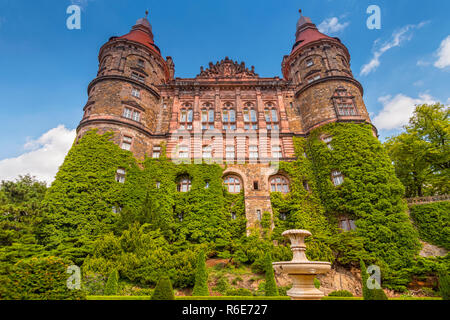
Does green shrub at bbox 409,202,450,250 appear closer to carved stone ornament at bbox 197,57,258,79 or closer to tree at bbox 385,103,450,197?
tree at bbox 385,103,450,197

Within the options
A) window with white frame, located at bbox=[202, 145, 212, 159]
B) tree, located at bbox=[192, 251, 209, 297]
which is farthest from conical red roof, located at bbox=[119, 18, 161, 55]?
tree, located at bbox=[192, 251, 209, 297]

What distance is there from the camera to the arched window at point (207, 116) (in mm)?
26562

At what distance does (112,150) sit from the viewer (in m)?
21.0

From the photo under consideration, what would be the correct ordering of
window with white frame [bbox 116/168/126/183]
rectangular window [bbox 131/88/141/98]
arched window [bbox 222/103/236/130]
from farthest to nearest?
1. arched window [bbox 222/103/236/130]
2. rectangular window [bbox 131/88/141/98]
3. window with white frame [bbox 116/168/126/183]

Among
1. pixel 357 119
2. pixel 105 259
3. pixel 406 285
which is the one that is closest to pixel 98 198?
pixel 105 259

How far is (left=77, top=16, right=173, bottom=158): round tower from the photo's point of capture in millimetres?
22703

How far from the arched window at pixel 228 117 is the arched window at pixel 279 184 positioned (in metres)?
8.14

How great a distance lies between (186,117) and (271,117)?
35.5ft

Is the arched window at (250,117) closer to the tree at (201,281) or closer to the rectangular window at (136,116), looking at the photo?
the rectangular window at (136,116)

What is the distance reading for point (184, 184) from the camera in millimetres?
22859

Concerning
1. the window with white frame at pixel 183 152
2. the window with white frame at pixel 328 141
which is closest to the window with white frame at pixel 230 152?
the window with white frame at pixel 183 152

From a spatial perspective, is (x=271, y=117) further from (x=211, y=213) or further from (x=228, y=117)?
(x=211, y=213)

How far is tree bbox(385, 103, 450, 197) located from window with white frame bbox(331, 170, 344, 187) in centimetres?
906
